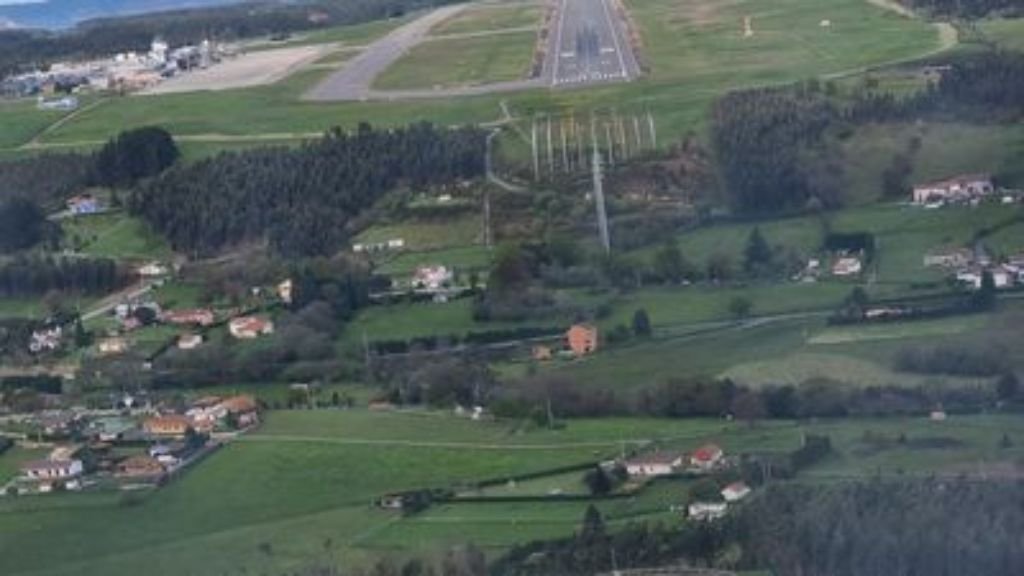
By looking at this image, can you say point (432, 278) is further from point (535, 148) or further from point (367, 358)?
point (535, 148)

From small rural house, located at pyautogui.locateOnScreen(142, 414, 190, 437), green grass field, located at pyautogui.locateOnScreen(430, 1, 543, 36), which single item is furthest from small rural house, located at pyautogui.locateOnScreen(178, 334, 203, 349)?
green grass field, located at pyautogui.locateOnScreen(430, 1, 543, 36)

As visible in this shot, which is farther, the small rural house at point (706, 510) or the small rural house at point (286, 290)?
the small rural house at point (286, 290)

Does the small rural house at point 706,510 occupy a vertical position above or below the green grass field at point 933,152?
below

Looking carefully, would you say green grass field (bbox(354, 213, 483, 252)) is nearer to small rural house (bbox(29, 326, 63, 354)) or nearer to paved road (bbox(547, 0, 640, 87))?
small rural house (bbox(29, 326, 63, 354))

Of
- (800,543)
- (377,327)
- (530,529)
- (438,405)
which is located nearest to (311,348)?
(377,327)

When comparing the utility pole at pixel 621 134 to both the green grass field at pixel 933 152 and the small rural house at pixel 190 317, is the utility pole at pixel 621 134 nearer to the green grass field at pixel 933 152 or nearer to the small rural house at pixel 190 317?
the green grass field at pixel 933 152

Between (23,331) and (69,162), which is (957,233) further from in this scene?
(69,162)

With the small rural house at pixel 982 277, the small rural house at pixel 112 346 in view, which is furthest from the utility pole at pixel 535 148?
the small rural house at pixel 982 277
